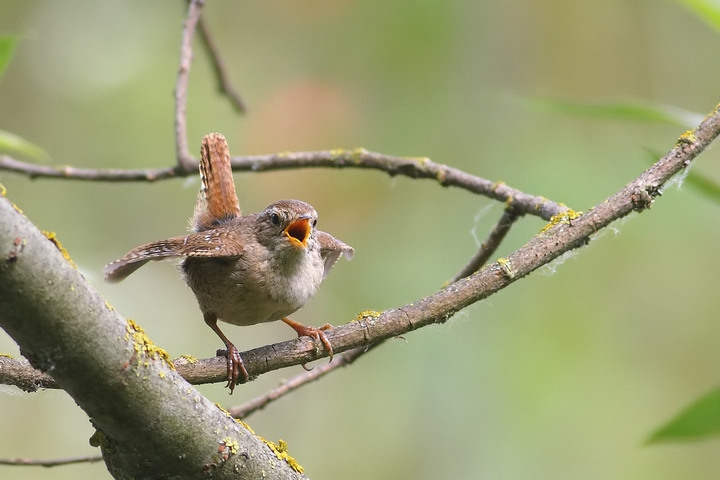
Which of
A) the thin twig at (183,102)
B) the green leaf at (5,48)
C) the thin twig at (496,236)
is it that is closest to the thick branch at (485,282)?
the thin twig at (496,236)

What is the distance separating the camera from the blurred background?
4.91m

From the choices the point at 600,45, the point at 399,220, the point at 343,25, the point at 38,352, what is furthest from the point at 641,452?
→ the point at 38,352

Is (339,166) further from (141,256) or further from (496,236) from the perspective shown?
(141,256)

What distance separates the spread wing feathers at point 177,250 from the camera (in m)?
2.71

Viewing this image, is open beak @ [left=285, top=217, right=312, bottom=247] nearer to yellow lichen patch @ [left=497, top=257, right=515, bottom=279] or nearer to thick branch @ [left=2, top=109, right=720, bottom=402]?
thick branch @ [left=2, top=109, right=720, bottom=402]

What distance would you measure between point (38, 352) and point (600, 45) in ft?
20.4

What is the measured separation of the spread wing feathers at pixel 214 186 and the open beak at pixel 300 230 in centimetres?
48

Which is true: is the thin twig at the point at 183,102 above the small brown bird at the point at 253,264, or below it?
above

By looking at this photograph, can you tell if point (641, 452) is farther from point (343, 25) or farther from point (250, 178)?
point (343, 25)

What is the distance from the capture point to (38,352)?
1486 millimetres

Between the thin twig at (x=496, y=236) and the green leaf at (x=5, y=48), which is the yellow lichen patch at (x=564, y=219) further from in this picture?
the green leaf at (x=5, y=48)

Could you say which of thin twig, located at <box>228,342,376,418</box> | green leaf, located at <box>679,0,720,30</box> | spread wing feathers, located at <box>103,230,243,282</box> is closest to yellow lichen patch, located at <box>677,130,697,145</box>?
green leaf, located at <box>679,0,720,30</box>

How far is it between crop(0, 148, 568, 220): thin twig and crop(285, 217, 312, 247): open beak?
27 centimetres

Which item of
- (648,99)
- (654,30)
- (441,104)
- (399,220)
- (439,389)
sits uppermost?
(654,30)
